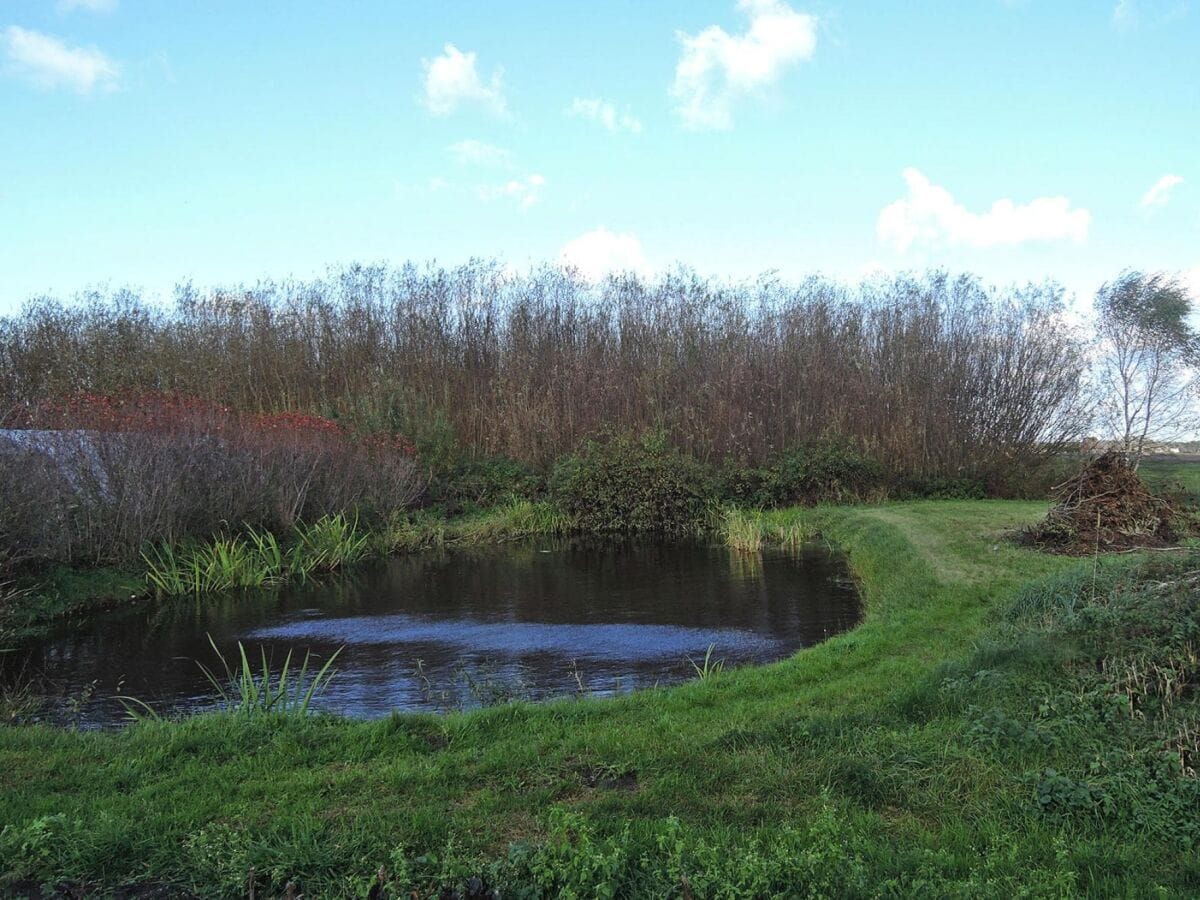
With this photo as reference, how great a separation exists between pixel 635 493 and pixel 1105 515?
9035 millimetres

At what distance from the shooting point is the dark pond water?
6.90 metres

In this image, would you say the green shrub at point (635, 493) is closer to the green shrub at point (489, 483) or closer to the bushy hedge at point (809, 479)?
the bushy hedge at point (809, 479)

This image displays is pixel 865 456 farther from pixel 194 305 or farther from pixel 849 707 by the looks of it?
pixel 194 305

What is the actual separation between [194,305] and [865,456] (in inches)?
748

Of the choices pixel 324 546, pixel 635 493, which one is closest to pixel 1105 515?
pixel 635 493

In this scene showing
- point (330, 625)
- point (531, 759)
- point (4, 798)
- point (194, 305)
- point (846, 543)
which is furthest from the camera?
point (194, 305)

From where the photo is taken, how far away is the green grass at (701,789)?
3.08 metres

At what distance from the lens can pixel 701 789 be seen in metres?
3.85

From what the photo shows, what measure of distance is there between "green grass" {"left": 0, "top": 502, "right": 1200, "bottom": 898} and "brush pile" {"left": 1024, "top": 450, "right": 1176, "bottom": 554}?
4.64 m

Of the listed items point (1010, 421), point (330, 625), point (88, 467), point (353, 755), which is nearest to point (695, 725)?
point (353, 755)

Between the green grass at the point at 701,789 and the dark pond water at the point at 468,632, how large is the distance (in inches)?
58.7

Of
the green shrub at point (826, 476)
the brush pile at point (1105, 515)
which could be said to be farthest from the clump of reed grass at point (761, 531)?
the brush pile at point (1105, 515)

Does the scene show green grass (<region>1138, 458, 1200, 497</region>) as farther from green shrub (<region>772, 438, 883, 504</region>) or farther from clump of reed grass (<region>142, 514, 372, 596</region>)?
clump of reed grass (<region>142, 514, 372, 596</region>)

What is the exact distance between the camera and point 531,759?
4316 millimetres
